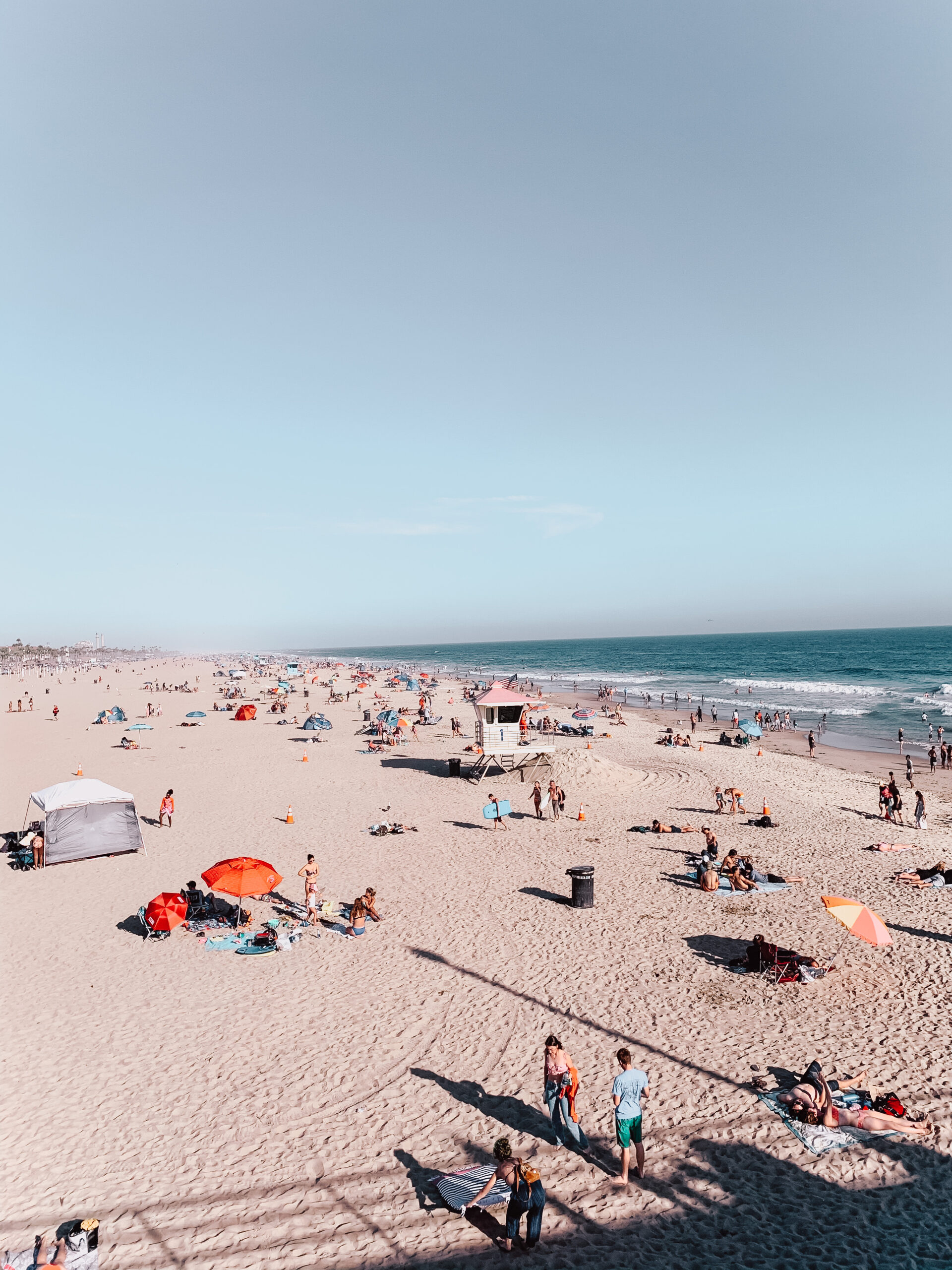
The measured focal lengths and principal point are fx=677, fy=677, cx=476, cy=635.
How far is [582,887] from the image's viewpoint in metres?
13.9

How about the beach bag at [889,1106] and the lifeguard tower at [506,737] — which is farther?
the lifeguard tower at [506,737]

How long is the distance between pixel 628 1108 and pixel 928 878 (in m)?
12.2

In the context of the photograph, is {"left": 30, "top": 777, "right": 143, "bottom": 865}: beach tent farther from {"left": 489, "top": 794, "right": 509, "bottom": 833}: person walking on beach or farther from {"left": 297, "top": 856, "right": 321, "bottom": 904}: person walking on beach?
{"left": 489, "top": 794, "right": 509, "bottom": 833}: person walking on beach

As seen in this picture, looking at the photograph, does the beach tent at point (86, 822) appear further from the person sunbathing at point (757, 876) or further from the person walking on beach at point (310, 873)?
the person sunbathing at point (757, 876)

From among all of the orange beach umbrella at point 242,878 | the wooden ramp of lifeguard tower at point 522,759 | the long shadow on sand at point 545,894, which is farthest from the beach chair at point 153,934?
the wooden ramp of lifeguard tower at point 522,759

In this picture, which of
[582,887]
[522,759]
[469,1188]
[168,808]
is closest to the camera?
[469,1188]

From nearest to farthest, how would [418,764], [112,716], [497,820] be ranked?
[497,820], [418,764], [112,716]

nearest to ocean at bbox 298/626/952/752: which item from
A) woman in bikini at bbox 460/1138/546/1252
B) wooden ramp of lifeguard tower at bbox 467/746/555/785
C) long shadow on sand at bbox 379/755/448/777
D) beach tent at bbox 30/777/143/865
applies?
wooden ramp of lifeguard tower at bbox 467/746/555/785

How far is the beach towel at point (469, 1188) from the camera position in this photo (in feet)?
21.3

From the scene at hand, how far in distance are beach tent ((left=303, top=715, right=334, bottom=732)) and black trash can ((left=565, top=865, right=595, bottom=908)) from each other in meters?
27.7

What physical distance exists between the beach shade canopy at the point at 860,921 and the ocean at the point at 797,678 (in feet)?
101

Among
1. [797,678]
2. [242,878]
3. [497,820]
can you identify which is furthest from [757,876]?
[797,678]

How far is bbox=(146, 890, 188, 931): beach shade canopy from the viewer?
12.6 metres

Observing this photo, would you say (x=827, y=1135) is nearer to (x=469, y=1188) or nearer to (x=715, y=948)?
(x=469, y=1188)
